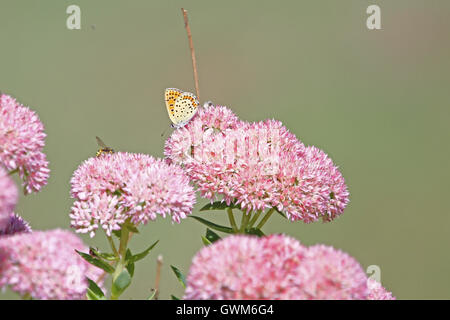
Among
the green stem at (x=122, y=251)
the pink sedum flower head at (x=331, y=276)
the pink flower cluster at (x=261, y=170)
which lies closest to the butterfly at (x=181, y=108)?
the pink flower cluster at (x=261, y=170)

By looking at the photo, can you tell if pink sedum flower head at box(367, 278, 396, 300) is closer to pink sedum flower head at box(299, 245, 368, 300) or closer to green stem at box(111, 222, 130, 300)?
pink sedum flower head at box(299, 245, 368, 300)

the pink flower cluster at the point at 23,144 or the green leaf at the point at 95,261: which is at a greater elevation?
the pink flower cluster at the point at 23,144

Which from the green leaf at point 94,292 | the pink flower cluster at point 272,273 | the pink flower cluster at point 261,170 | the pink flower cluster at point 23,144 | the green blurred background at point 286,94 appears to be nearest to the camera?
the pink flower cluster at point 272,273

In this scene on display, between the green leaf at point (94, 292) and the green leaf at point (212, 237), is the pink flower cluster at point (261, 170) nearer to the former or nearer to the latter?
the green leaf at point (212, 237)

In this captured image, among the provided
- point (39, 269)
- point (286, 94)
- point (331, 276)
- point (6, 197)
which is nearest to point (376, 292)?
point (331, 276)

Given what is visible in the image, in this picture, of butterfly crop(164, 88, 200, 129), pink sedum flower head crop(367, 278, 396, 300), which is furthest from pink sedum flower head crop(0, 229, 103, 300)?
butterfly crop(164, 88, 200, 129)
